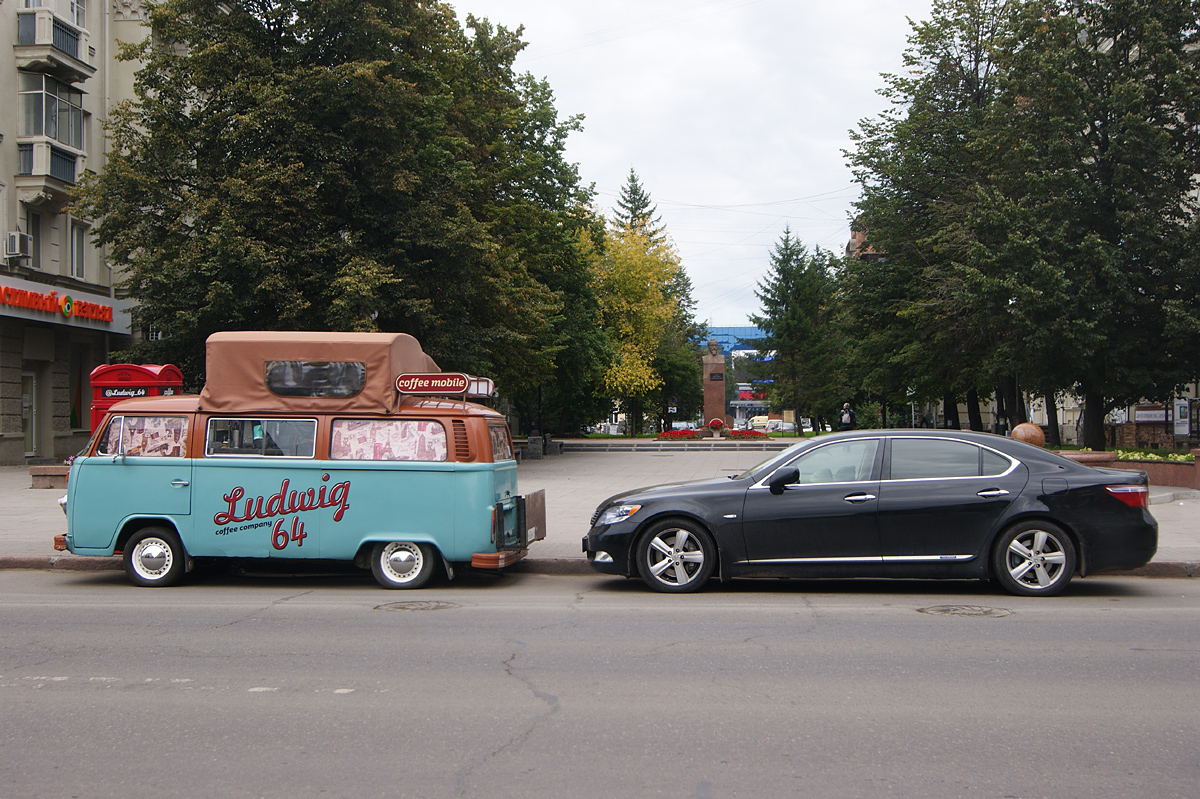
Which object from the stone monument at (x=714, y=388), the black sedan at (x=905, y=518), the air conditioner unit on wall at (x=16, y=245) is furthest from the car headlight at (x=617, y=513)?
the stone monument at (x=714, y=388)

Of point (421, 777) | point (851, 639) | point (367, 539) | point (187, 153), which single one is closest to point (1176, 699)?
point (851, 639)

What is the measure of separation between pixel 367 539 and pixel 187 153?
670 inches

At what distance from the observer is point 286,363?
30.3 feet

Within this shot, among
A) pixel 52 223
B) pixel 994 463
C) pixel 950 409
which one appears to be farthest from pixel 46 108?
pixel 950 409

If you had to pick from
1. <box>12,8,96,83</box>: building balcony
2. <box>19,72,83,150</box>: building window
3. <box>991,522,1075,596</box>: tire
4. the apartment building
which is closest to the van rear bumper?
<box>991,522,1075,596</box>: tire

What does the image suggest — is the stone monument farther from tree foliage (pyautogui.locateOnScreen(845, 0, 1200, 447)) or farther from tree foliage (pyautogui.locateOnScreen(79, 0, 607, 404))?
tree foliage (pyautogui.locateOnScreen(79, 0, 607, 404))

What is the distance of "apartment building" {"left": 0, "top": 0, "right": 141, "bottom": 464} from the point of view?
86.8 ft

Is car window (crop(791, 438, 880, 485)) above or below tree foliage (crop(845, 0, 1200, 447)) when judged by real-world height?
below

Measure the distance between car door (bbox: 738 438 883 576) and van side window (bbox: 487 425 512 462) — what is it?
8.74 ft

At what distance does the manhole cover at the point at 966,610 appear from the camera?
25.7ft

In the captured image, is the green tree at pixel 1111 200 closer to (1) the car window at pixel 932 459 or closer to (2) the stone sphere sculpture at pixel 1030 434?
(2) the stone sphere sculpture at pixel 1030 434

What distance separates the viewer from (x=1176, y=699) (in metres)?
5.32

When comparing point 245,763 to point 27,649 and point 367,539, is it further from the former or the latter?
point 367,539

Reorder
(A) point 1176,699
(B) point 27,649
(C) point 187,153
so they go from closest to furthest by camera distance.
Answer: (A) point 1176,699, (B) point 27,649, (C) point 187,153
